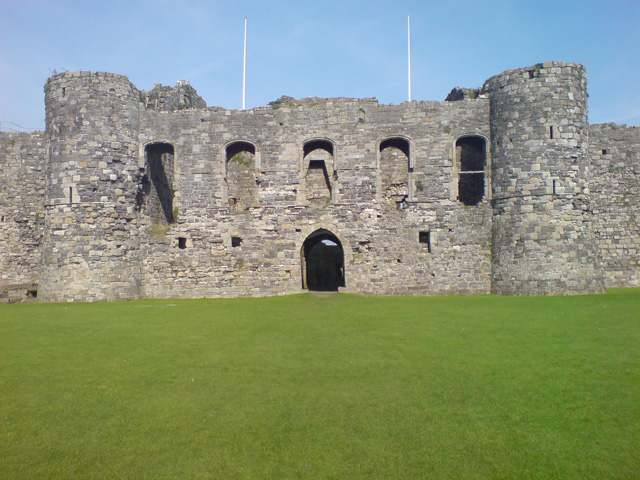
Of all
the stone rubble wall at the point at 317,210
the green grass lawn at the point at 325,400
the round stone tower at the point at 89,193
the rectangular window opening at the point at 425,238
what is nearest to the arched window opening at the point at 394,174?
the stone rubble wall at the point at 317,210

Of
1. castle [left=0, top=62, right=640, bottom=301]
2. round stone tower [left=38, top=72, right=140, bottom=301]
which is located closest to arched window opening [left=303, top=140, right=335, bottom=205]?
castle [left=0, top=62, right=640, bottom=301]

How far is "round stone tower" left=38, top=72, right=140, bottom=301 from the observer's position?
653 inches

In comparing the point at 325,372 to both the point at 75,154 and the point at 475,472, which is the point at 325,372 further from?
the point at 75,154

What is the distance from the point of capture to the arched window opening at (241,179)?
19.5 meters

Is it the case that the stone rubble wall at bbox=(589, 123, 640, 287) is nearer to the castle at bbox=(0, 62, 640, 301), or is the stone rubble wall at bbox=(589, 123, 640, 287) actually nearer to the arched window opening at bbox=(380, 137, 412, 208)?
the castle at bbox=(0, 62, 640, 301)

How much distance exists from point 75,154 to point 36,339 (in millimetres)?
9468

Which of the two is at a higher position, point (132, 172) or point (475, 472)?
point (132, 172)

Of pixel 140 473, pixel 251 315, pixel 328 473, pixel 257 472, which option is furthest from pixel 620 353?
pixel 251 315

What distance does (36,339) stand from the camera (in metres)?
9.45

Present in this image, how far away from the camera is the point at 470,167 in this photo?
19.1m

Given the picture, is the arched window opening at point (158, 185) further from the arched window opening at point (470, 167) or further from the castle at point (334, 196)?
the arched window opening at point (470, 167)

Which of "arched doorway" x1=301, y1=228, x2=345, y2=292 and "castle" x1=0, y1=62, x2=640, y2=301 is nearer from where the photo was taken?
"castle" x1=0, y1=62, x2=640, y2=301

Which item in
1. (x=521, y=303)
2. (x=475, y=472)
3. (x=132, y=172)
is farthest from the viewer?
(x=132, y=172)

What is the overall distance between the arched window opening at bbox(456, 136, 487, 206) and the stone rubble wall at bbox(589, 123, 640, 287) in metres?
4.60
